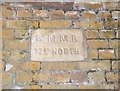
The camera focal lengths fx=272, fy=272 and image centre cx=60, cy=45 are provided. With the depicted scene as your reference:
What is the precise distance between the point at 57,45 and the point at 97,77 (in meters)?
0.36

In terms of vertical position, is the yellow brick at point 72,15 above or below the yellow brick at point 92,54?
above

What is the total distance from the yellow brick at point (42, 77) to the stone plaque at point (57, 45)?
10cm

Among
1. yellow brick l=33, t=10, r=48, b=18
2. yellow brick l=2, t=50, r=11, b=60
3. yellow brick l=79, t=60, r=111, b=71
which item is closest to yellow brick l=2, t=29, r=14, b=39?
yellow brick l=2, t=50, r=11, b=60

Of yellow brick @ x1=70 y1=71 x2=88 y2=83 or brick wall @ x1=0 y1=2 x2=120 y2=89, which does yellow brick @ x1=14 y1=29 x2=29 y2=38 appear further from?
yellow brick @ x1=70 y1=71 x2=88 y2=83

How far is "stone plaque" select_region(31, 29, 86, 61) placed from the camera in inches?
74.9

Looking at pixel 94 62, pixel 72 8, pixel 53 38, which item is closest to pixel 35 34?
pixel 53 38

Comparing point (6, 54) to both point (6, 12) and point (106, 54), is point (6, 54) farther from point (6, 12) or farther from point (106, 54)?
point (106, 54)

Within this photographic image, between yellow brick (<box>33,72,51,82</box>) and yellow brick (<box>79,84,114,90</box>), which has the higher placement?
yellow brick (<box>33,72,51,82</box>)

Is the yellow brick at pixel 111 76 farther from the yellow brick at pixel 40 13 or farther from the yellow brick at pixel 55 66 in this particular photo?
the yellow brick at pixel 40 13

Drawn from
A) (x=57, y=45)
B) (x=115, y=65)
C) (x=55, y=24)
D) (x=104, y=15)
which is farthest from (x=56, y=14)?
(x=115, y=65)

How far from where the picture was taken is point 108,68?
1.91m

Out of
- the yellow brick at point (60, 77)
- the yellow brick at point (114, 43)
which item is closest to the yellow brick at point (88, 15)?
the yellow brick at point (114, 43)

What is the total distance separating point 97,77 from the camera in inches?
74.5

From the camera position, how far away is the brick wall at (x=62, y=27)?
1880 mm
